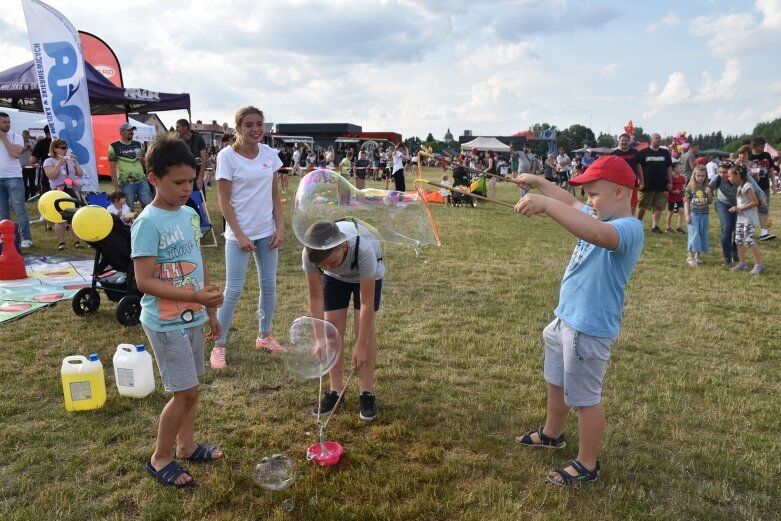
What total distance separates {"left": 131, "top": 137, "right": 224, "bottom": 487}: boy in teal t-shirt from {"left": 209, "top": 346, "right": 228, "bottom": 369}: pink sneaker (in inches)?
55.3

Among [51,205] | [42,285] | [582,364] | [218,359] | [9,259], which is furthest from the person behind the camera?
[9,259]

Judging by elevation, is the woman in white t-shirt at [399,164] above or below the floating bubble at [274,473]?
above

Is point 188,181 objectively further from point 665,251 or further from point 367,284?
point 665,251

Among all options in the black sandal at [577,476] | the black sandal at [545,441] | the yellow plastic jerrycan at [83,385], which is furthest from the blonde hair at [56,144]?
the black sandal at [577,476]

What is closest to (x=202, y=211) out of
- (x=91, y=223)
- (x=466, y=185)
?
(x=91, y=223)

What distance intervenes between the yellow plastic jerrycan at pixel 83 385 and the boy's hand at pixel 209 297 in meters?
1.68

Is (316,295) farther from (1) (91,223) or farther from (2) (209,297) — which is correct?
(1) (91,223)

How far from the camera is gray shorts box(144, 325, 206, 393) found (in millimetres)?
2812

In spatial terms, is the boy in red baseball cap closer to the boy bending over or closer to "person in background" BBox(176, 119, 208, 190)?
the boy bending over

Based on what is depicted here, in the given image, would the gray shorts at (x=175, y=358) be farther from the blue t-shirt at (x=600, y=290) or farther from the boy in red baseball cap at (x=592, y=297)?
the blue t-shirt at (x=600, y=290)

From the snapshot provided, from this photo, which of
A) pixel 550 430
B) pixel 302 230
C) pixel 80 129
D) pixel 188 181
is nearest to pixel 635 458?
pixel 550 430

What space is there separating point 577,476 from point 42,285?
686cm

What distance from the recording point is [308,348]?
3053 millimetres

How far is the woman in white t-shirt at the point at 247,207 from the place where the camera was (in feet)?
14.0
